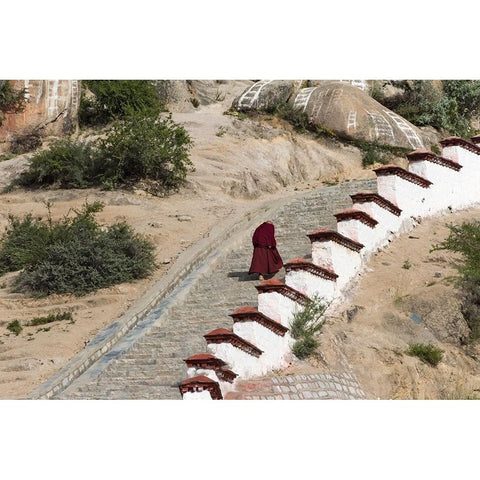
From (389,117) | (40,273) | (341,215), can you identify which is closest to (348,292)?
(341,215)

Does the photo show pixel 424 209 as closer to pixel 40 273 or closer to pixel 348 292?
pixel 348 292

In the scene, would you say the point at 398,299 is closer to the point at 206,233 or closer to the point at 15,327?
the point at 206,233

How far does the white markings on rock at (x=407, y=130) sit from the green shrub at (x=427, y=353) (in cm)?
1499

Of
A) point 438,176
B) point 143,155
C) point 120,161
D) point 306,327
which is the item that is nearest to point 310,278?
point 306,327

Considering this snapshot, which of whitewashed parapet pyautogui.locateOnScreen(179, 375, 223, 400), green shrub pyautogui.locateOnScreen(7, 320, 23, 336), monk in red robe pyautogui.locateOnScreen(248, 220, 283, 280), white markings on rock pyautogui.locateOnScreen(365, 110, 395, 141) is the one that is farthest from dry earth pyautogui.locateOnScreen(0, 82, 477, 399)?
whitewashed parapet pyautogui.locateOnScreen(179, 375, 223, 400)

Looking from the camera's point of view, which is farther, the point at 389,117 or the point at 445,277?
the point at 389,117

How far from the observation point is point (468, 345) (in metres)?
18.9

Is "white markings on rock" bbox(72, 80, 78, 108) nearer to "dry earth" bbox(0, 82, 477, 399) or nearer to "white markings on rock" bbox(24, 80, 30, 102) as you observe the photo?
"white markings on rock" bbox(24, 80, 30, 102)

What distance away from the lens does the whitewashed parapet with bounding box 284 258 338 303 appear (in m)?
18.8

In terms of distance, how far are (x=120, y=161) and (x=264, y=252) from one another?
9.04 meters

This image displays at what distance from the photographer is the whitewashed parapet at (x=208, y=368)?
Result: 15.9 m

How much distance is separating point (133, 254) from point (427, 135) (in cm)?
1394

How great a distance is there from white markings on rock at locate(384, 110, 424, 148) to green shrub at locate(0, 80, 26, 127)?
11112 millimetres

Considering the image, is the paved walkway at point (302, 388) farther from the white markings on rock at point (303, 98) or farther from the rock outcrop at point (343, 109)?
the white markings on rock at point (303, 98)
